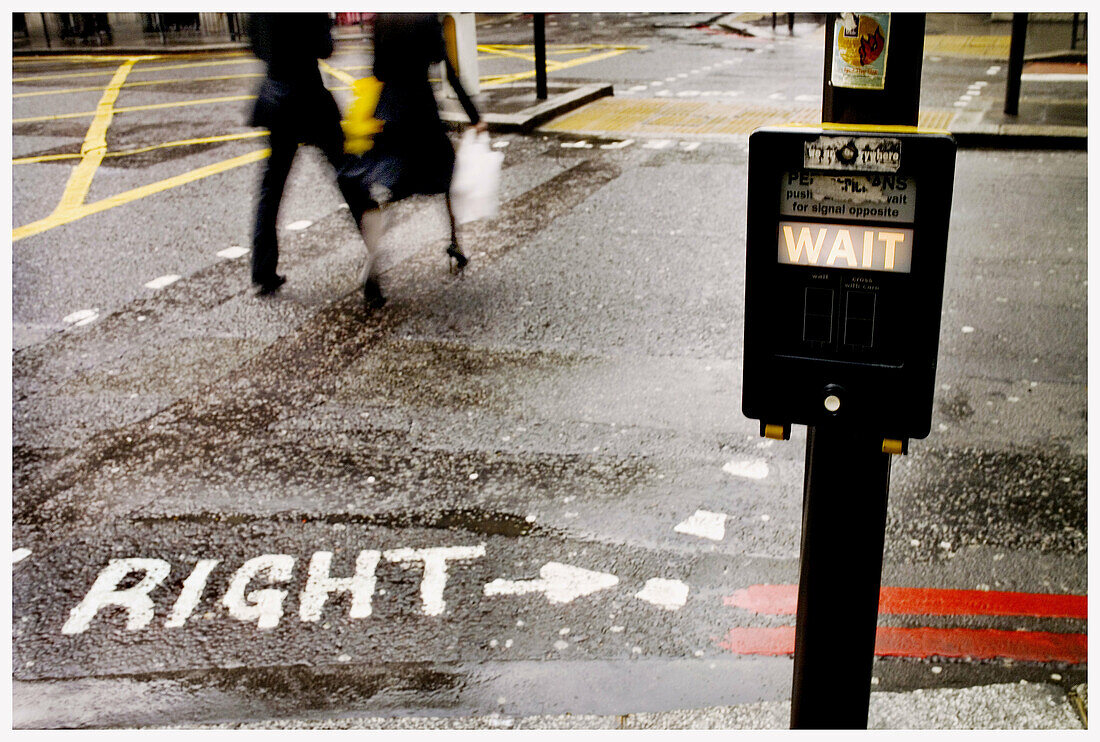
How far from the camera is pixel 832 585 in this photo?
6.65ft

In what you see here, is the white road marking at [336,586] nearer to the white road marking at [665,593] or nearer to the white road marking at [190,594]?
the white road marking at [190,594]

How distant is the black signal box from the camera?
1689mm

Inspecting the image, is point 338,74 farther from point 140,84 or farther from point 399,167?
point 399,167

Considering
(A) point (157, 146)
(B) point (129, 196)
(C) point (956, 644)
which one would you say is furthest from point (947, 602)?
(A) point (157, 146)

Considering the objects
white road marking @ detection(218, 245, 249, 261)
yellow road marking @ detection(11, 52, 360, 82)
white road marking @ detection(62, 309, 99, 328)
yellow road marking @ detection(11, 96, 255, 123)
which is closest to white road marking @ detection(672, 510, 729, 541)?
white road marking @ detection(62, 309, 99, 328)

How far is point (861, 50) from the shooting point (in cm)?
172

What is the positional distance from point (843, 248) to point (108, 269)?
6.34m

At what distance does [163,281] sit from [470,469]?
11.3ft

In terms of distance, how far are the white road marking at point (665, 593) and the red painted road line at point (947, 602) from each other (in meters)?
0.16

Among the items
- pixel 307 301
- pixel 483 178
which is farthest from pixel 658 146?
pixel 307 301

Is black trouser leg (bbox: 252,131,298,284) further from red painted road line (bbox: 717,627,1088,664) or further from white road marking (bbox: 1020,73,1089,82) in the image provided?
white road marking (bbox: 1020,73,1089,82)

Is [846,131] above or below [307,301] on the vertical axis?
above

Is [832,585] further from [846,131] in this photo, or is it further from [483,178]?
[483,178]

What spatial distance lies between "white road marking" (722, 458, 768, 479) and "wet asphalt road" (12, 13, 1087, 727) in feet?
0.17
